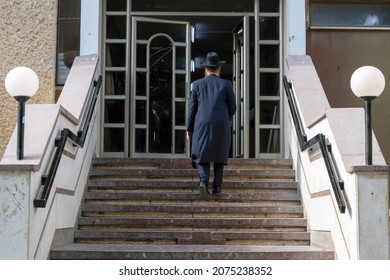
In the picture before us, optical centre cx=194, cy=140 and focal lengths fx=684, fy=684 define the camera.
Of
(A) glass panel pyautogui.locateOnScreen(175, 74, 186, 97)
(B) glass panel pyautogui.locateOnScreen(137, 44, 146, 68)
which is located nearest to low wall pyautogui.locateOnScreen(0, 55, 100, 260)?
(B) glass panel pyautogui.locateOnScreen(137, 44, 146, 68)

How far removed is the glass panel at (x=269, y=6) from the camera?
887 cm

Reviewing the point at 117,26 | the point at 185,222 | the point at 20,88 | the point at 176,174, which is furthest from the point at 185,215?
the point at 117,26

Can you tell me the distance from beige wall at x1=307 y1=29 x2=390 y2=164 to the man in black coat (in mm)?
2012

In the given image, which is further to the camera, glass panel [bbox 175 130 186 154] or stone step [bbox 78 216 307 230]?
glass panel [bbox 175 130 186 154]

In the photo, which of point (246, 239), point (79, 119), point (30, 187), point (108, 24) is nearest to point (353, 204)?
point (246, 239)

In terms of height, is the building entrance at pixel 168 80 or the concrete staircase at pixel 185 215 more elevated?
the building entrance at pixel 168 80

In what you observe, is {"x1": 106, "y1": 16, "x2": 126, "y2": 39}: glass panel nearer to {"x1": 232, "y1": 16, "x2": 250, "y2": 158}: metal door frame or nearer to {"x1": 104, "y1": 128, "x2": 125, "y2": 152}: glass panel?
{"x1": 104, "y1": 128, "x2": 125, "y2": 152}: glass panel

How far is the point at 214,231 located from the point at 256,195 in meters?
0.80

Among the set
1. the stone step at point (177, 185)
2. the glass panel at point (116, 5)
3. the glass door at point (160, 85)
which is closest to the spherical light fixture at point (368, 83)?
the stone step at point (177, 185)

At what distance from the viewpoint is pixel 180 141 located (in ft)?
30.1

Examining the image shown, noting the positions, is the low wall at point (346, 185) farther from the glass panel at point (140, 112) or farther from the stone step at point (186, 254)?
the glass panel at point (140, 112)

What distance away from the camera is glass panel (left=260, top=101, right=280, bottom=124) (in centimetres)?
876

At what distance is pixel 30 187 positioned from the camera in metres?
5.11

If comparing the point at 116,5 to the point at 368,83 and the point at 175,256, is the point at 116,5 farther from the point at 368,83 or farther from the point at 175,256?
the point at 368,83
